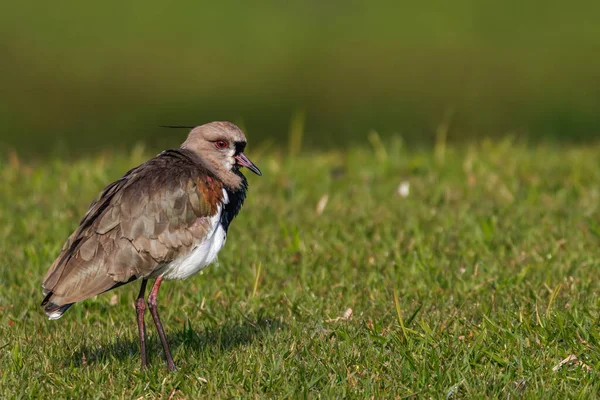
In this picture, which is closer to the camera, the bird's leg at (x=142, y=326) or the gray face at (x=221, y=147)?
the bird's leg at (x=142, y=326)

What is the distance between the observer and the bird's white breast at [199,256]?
5.28 m

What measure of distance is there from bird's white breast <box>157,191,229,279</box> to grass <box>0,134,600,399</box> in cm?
45

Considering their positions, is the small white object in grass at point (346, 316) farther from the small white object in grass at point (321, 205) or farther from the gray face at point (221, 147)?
the small white object in grass at point (321, 205)

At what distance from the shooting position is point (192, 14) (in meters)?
21.9

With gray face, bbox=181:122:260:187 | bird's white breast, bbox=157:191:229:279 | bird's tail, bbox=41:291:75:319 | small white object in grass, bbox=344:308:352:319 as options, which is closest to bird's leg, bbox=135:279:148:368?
bird's white breast, bbox=157:191:229:279

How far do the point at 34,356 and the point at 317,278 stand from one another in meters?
2.18

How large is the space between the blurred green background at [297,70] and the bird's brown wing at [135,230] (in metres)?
7.49

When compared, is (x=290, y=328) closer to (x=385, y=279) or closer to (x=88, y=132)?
(x=385, y=279)

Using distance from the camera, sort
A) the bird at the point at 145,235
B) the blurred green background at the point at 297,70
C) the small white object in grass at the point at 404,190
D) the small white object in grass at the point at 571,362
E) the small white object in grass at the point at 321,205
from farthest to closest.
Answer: the blurred green background at the point at 297,70 < the small white object in grass at the point at 404,190 < the small white object in grass at the point at 321,205 < the bird at the point at 145,235 < the small white object in grass at the point at 571,362

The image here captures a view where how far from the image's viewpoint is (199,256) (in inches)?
208

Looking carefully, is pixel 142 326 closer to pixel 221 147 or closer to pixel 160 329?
pixel 160 329

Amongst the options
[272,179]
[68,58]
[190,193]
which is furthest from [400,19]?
[190,193]

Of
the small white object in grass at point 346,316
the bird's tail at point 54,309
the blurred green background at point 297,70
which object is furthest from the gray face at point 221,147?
the blurred green background at point 297,70

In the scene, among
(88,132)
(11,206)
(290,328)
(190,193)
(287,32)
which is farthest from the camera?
(287,32)
